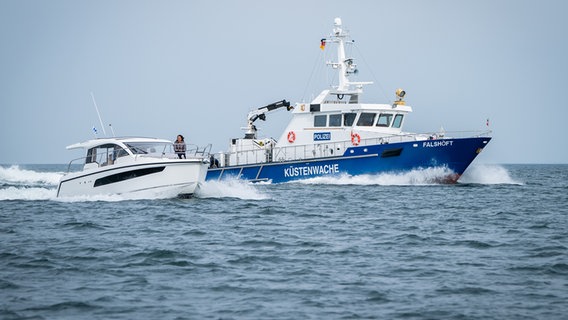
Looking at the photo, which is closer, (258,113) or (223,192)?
(223,192)

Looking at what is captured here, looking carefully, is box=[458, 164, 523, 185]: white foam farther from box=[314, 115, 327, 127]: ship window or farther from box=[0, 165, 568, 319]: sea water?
box=[0, 165, 568, 319]: sea water

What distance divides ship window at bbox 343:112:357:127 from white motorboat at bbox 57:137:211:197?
35.1 ft

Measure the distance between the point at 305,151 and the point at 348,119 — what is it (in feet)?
8.32

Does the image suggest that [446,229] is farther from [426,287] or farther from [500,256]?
[426,287]

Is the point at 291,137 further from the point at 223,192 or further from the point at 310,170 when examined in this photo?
the point at 223,192

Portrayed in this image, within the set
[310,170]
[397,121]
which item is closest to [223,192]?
[310,170]

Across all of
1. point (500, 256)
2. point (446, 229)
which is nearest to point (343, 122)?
point (446, 229)

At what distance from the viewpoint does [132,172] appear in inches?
879

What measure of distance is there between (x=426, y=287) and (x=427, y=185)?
20.9 m

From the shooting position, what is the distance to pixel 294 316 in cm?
888

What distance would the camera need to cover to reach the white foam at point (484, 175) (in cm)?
3422

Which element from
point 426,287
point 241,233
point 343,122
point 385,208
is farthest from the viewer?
point 343,122

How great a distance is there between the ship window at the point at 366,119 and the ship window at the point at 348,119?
0.32m

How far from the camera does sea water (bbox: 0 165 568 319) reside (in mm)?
9289
